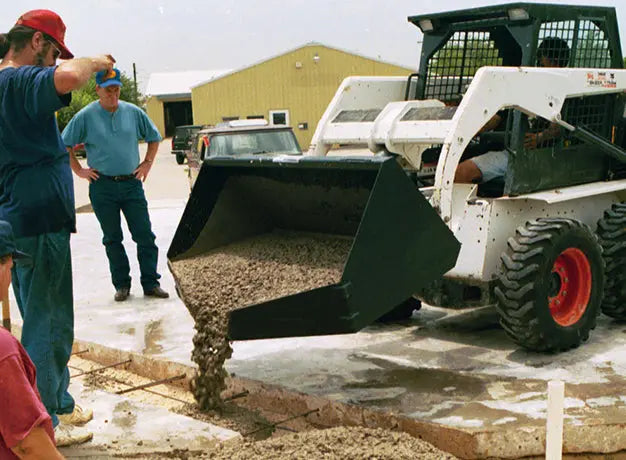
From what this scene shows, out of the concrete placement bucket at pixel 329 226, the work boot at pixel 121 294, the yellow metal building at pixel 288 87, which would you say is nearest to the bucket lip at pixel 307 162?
the concrete placement bucket at pixel 329 226

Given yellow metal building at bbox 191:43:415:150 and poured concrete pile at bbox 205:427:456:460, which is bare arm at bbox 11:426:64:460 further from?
yellow metal building at bbox 191:43:415:150

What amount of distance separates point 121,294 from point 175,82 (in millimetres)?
53011

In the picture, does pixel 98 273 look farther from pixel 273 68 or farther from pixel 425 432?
pixel 273 68

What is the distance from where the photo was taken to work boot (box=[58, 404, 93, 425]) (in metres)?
4.88

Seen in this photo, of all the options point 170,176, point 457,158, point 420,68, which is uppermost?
point 420,68

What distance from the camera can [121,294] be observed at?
7.98 m

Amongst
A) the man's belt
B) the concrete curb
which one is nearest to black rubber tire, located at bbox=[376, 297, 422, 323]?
the concrete curb

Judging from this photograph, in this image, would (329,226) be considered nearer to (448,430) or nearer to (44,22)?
(448,430)

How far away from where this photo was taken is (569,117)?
6.65 metres

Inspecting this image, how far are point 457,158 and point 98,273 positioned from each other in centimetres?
484

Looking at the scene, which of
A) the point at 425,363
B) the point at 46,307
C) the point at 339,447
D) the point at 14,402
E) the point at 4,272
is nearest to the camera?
the point at 14,402

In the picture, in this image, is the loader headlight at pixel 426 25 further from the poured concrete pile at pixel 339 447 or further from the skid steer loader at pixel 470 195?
the poured concrete pile at pixel 339 447

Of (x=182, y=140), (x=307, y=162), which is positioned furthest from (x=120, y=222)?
(x=182, y=140)

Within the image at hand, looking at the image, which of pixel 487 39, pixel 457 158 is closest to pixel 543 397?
pixel 457 158
